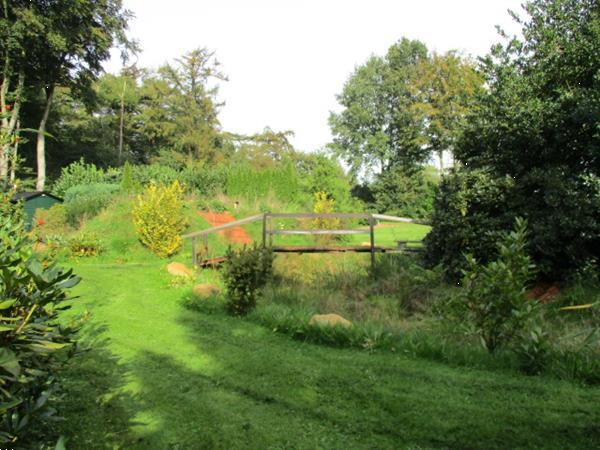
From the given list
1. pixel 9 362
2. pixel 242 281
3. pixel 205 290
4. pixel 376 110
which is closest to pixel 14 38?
pixel 205 290

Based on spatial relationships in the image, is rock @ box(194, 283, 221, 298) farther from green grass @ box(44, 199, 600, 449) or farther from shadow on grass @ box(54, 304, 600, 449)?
shadow on grass @ box(54, 304, 600, 449)

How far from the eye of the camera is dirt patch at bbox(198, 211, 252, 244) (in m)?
13.3

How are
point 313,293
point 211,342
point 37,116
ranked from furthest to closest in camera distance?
point 37,116 < point 313,293 < point 211,342

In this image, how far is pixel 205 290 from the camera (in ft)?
21.6

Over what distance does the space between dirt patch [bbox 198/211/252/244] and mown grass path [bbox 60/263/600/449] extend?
865 centimetres

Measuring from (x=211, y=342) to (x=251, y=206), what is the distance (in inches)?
479

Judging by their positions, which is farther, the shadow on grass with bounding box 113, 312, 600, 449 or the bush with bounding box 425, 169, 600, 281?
the bush with bounding box 425, 169, 600, 281

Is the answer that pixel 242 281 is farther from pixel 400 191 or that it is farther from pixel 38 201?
pixel 400 191

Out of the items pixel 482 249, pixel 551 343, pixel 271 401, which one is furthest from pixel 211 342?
pixel 482 249

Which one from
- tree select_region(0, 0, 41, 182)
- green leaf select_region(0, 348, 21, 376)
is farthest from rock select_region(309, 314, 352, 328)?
tree select_region(0, 0, 41, 182)

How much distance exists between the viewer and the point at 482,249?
657 cm

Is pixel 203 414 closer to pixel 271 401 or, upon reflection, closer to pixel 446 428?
pixel 271 401

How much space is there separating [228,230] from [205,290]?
288 inches

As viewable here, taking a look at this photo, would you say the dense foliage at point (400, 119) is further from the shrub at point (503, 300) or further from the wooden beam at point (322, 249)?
the shrub at point (503, 300)
